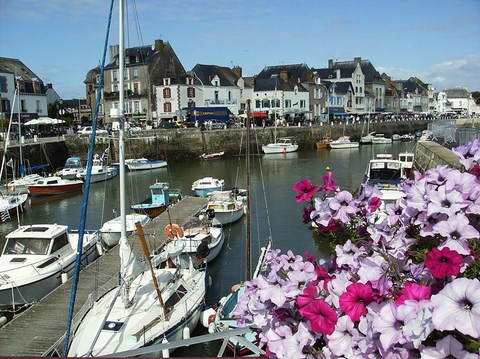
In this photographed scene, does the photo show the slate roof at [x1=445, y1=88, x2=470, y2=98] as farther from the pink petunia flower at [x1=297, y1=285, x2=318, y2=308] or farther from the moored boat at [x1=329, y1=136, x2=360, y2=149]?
the pink petunia flower at [x1=297, y1=285, x2=318, y2=308]

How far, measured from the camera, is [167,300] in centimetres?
1157

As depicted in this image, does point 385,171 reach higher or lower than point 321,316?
lower

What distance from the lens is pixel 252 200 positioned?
29828 mm

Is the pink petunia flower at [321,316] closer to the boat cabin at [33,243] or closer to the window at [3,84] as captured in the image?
the boat cabin at [33,243]

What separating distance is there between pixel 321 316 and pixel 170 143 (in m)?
49.9

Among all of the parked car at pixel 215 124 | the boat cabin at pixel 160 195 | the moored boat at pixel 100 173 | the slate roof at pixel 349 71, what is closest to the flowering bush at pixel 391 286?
the boat cabin at pixel 160 195

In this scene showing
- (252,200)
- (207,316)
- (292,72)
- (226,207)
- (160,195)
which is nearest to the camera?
(207,316)

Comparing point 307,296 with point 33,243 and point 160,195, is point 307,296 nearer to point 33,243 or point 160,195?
point 33,243

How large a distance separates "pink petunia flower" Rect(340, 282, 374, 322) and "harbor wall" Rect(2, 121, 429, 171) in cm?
3561

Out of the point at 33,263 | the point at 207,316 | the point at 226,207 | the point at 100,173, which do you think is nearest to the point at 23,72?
the point at 100,173

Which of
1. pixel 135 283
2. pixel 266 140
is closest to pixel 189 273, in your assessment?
pixel 135 283

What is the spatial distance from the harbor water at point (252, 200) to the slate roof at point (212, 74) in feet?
53.4

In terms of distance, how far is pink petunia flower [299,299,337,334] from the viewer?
8.55 ft

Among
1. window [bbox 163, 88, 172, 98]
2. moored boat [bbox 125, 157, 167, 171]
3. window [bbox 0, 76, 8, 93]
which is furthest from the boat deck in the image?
window [bbox 163, 88, 172, 98]
